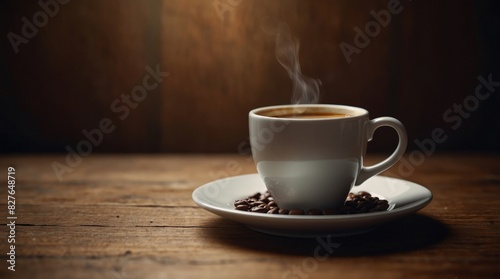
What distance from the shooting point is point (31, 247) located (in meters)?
0.88

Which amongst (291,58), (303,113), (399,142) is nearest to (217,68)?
(291,58)

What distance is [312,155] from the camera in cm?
91

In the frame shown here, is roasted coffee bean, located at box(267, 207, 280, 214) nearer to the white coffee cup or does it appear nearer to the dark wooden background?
the white coffee cup

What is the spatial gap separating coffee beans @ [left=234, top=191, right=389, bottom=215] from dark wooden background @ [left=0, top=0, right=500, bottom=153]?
0.62 meters

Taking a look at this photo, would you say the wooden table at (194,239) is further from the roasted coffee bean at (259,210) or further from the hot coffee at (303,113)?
the hot coffee at (303,113)

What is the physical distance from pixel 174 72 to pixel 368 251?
35.8 inches

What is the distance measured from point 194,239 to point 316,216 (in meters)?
0.19

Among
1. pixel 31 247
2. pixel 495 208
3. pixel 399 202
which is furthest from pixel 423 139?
pixel 31 247

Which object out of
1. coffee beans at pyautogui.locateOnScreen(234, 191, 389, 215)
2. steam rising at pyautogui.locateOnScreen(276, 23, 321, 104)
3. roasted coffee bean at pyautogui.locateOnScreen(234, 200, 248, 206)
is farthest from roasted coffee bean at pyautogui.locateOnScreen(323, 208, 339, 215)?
steam rising at pyautogui.locateOnScreen(276, 23, 321, 104)

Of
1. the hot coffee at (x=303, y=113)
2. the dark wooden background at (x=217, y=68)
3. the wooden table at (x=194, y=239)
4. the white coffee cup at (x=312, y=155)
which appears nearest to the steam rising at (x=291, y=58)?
the dark wooden background at (x=217, y=68)

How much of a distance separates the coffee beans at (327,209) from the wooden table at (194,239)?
33 millimetres

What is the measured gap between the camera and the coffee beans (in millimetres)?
939

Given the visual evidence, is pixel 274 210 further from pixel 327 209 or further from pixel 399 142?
pixel 399 142

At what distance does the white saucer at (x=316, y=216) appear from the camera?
0.83 m
